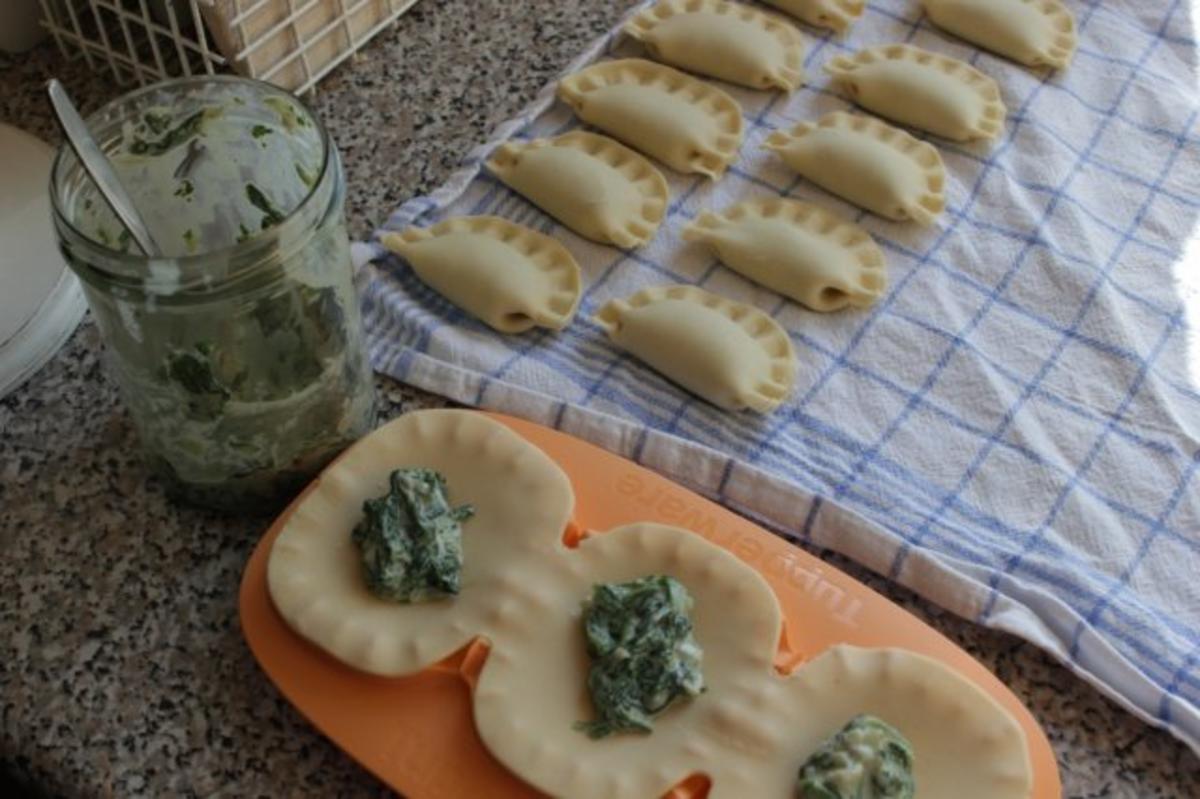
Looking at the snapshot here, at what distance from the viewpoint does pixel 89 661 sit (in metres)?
0.67

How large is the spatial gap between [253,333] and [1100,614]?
1.51ft

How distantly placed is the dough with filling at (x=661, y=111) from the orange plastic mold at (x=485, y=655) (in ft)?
0.94

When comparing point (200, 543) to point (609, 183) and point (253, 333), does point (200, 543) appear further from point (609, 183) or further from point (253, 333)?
point (609, 183)

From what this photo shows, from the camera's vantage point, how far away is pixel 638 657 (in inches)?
23.6

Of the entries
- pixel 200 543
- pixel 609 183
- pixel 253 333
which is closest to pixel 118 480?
pixel 200 543

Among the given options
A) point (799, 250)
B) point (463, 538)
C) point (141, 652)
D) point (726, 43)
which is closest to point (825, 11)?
point (726, 43)

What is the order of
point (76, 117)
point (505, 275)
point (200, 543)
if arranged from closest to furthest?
point (76, 117) < point (200, 543) < point (505, 275)

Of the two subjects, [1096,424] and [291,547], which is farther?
[1096,424]

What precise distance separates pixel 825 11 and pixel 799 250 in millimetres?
257

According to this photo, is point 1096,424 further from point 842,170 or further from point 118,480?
point 118,480

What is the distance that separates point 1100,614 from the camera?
69 cm

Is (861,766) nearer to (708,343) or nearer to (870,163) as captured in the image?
(708,343)

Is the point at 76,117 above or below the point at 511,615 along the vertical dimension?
above

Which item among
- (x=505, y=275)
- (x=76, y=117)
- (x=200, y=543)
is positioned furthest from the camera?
(x=505, y=275)
